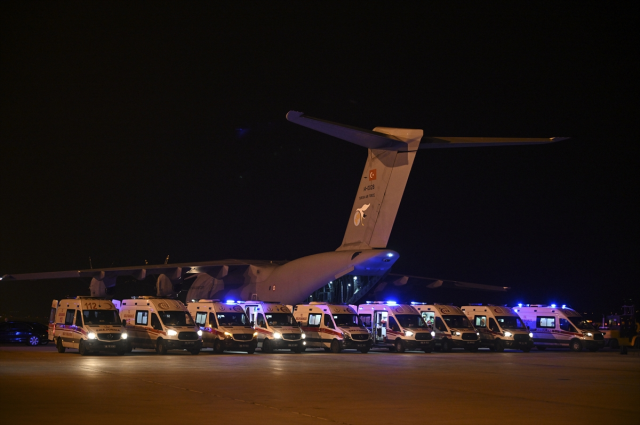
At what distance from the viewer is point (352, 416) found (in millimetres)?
11500

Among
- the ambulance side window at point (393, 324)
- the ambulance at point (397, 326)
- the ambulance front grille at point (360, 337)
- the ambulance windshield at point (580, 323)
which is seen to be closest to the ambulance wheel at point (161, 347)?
the ambulance front grille at point (360, 337)

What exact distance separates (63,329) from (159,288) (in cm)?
1141

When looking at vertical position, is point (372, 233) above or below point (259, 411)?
above

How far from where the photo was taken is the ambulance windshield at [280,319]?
29.8 meters

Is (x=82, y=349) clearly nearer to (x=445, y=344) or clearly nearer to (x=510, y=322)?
(x=445, y=344)

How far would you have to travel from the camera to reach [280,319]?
29969 millimetres

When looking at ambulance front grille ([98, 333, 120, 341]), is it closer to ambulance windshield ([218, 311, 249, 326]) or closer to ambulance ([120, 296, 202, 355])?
ambulance ([120, 296, 202, 355])

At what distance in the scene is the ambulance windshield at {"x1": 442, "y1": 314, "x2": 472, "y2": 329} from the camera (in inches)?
1276

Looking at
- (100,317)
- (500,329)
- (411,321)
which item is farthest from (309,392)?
(500,329)

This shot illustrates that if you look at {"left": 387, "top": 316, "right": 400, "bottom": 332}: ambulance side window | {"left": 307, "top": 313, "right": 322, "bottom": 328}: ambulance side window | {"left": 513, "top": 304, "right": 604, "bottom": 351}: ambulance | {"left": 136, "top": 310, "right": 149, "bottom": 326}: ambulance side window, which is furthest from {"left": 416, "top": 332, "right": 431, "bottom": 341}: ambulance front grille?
{"left": 136, "top": 310, "right": 149, "bottom": 326}: ambulance side window

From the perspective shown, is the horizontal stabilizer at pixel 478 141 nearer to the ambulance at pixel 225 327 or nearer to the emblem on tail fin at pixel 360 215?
the emblem on tail fin at pixel 360 215

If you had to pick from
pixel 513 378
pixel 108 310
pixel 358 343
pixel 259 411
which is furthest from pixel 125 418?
pixel 358 343

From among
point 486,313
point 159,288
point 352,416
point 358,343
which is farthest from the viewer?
point 159,288

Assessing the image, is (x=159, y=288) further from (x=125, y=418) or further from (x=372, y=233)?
(x=125, y=418)
